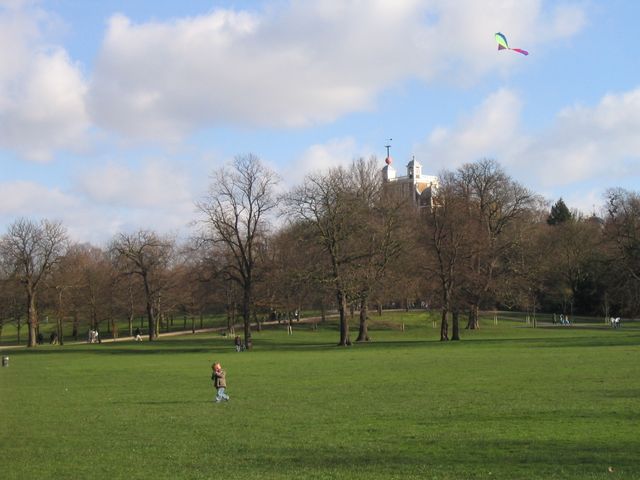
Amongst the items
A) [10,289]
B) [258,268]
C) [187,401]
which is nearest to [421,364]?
[187,401]

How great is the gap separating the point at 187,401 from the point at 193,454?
1117 centimetres

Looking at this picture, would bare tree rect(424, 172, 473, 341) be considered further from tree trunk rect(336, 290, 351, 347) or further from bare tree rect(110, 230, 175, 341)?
bare tree rect(110, 230, 175, 341)

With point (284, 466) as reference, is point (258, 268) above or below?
above

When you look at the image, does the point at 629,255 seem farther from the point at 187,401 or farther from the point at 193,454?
the point at 193,454

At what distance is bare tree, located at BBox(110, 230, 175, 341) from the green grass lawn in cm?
4442

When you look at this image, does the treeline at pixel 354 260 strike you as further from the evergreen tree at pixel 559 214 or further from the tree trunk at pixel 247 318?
the evergreen tree at pixel 559 214

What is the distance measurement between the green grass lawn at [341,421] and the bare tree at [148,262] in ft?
146

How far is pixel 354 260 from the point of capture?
63875 millimetres

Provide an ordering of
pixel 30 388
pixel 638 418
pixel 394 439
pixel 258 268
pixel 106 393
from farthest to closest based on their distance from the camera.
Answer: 1. pixel 258 268
2. pixel 30 388
3. pixel 106 393
4. pixel 638 418
5. pixel 394 439

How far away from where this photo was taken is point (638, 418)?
1802 cm

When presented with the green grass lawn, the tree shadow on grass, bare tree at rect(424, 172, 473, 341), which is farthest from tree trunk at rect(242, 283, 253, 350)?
the tree shadow on grass

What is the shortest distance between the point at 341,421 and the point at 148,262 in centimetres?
7246

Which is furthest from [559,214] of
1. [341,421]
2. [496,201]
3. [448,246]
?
[341,421]

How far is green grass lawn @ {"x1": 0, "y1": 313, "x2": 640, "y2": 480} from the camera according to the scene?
14.1 meters
